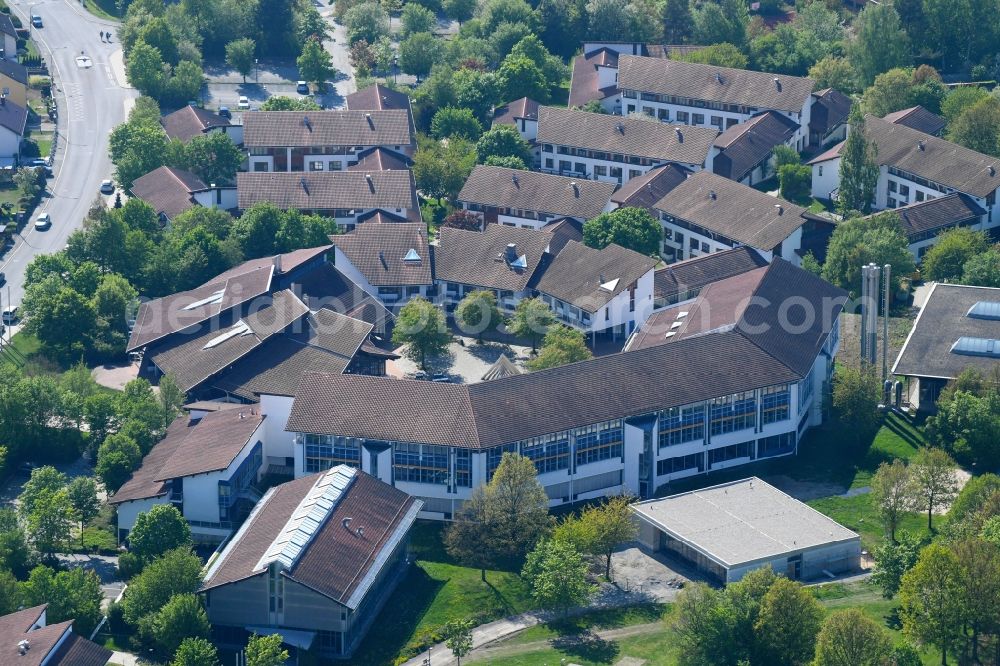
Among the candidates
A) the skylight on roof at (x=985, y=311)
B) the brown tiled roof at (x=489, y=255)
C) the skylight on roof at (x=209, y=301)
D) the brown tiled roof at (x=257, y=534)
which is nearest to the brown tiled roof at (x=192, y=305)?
the skylight on roof at (x=209, y=301)

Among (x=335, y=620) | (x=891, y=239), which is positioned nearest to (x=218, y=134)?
(x=891, y=239)

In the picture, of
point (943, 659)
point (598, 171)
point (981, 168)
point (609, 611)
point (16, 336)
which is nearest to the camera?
point (943, 659)

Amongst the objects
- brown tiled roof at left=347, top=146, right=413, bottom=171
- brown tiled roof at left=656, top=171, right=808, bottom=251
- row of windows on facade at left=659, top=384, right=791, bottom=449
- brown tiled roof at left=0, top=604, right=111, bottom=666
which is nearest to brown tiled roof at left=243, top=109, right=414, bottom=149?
brown tiled roof at left=347, top=146, right=413, bottom=171

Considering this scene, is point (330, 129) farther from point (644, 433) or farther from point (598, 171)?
point (644, 433)

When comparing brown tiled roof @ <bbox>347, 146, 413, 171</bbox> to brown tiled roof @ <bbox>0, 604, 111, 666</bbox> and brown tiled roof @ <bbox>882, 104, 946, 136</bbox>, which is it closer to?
brown tiled roof @ <bbox>882, 104, 946, 136</bbox>

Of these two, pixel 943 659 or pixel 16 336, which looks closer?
pixel 943 659
